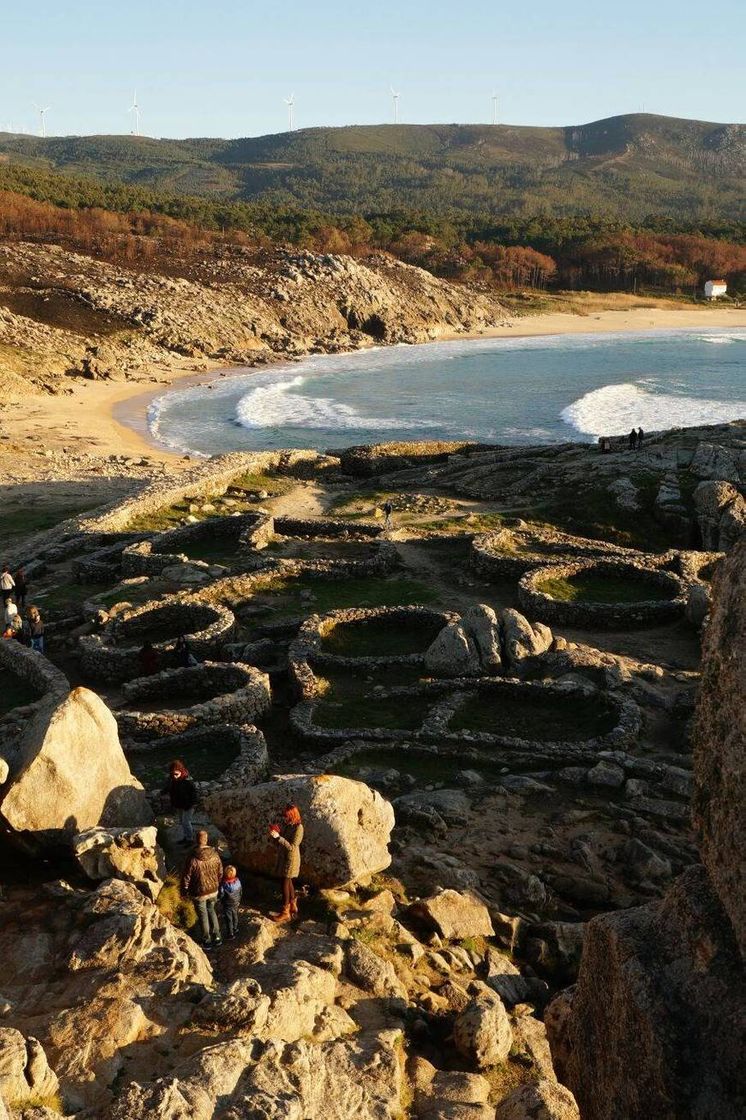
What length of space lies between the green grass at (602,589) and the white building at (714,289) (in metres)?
138

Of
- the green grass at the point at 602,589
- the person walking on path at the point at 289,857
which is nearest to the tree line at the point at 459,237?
the green grass at the point at 602,589

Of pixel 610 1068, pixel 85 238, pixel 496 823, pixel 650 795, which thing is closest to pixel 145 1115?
pixel 610 1068

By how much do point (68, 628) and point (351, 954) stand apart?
53.1ft

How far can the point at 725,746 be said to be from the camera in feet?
23.7

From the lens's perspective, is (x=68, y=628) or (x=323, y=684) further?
(x=68, y=628)

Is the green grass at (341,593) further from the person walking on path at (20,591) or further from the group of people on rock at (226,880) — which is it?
the group of people on rock at (226,880)

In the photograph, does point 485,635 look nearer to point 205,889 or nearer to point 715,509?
point 205,889

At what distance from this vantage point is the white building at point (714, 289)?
153m

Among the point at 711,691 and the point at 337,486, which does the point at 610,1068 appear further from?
the point at 337,486

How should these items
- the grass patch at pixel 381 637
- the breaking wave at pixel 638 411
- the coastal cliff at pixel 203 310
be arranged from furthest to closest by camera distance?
1. the coastal cliff at pixel 203 310
2. the breaking wave at pixel 638 411
3. the grass patch at pixel 381 637

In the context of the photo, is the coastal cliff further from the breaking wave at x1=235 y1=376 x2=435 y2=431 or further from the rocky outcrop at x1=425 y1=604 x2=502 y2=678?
the rocky outcrop at x1=425 y1=604 x2=502 y2=678

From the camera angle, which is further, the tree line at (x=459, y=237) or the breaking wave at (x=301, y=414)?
the tree line at (x=459, y=237)

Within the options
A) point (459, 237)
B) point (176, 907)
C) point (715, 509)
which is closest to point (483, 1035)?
point (176, 907)

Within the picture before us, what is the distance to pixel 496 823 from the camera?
16141mm
